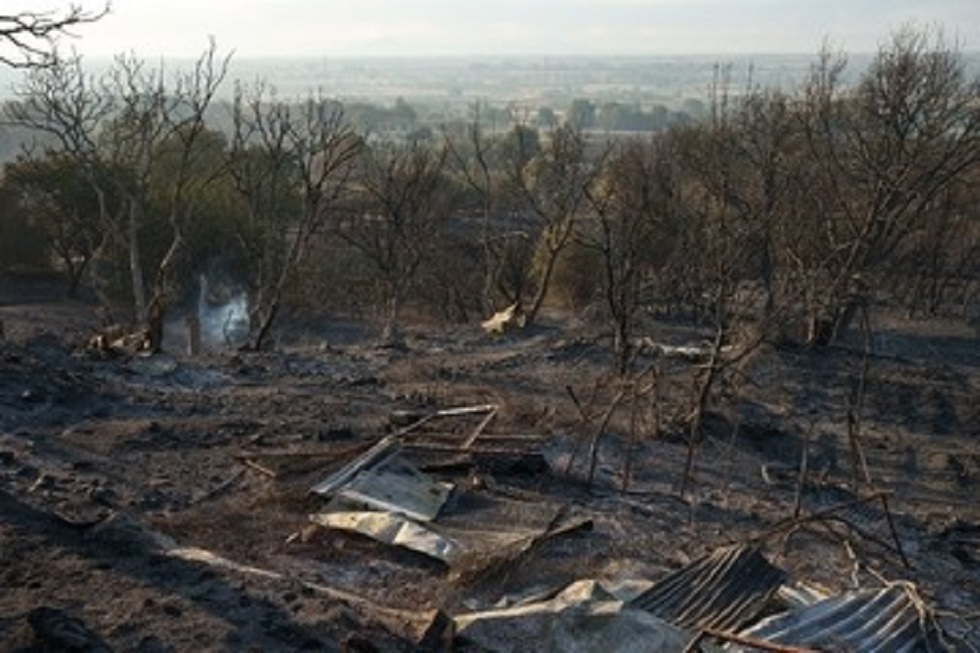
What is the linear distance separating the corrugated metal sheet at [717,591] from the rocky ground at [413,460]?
0.30m

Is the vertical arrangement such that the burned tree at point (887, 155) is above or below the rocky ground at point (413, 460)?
above

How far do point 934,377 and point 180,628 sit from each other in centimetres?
1318

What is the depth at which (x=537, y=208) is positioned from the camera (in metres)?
21.5

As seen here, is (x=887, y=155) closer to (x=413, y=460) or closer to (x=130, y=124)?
(x=413, y=460)

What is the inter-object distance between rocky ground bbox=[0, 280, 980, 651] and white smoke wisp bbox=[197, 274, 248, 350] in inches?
308

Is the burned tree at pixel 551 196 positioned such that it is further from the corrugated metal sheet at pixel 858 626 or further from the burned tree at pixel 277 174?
the corrugated metal sheet at pixel 858 626

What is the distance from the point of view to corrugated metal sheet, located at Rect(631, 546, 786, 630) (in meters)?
6.59

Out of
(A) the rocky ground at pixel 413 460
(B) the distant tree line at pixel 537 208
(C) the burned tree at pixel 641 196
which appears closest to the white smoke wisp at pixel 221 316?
(B) the distant tree line at pixel 537 208

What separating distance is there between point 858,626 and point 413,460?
175 inches

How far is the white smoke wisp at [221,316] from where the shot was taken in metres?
24.5

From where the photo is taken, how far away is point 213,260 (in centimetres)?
2706

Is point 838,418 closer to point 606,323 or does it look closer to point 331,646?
point 606,323

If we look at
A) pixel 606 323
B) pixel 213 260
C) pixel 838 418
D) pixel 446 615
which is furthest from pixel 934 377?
pixel 213 260

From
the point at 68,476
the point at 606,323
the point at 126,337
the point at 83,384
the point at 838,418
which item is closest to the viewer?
the point at 68,476
